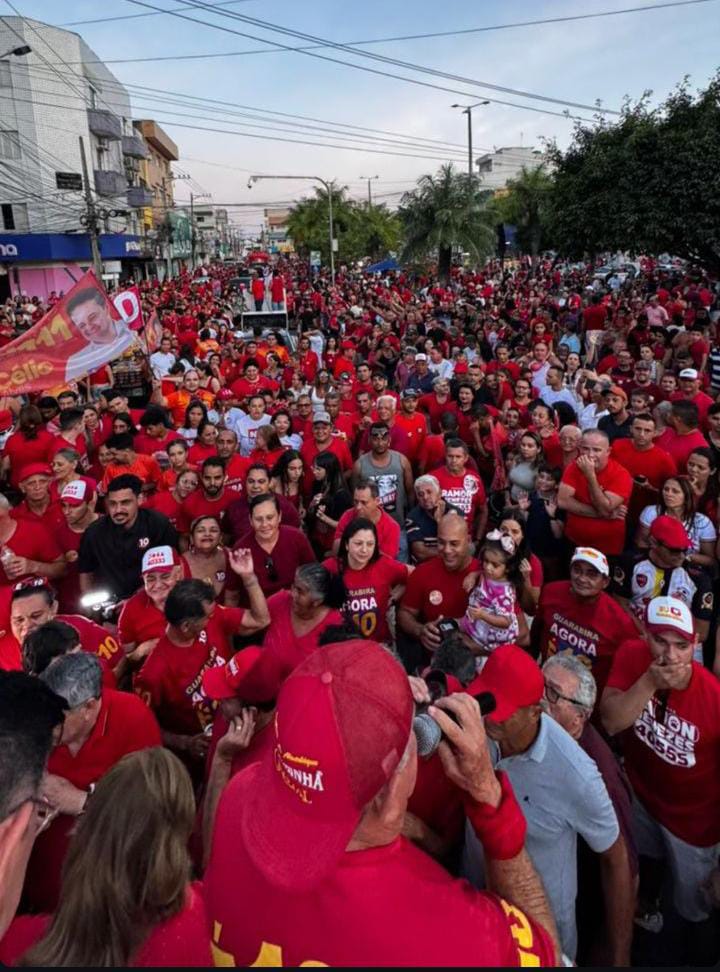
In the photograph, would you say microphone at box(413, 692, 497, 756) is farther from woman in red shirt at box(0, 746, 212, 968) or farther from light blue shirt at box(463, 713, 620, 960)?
light blue shirt at box(463, 713, 620, 960)

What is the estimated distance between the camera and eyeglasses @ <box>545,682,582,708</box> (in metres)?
2.53

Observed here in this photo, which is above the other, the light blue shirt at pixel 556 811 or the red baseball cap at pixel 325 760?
the red baseball cap at pixel 325 760

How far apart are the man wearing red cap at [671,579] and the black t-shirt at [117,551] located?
3.07m

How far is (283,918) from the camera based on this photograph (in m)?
1.33

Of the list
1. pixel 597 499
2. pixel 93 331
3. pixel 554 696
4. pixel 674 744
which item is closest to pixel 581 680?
pixel 554 696

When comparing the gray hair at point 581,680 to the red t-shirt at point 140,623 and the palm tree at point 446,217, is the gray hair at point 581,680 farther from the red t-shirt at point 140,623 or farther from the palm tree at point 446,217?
the palm tree at point 446,217

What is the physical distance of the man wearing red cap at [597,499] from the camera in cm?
481

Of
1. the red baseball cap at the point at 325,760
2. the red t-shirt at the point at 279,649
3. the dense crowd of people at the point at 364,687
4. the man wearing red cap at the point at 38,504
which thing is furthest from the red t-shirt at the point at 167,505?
the red baseball cap at the point at 325,760

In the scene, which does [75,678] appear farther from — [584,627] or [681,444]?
[681,444]

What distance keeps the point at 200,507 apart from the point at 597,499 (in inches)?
118

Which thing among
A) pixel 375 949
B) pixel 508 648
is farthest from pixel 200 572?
pixel 375 949

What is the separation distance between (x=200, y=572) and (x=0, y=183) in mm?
42243

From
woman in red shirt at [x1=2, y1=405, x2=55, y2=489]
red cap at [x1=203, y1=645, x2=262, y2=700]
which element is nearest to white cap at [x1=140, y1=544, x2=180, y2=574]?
red cap at [x1=203, y1=645, x2=262, y2=700]

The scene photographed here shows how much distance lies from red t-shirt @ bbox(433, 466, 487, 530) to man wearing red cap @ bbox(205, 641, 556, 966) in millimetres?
4332
